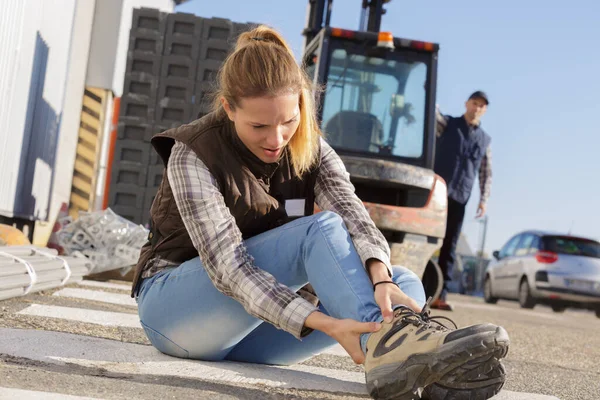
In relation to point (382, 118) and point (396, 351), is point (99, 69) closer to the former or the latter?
point (382, 118)

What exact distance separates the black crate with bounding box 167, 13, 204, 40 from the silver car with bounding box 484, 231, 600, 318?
785 cm

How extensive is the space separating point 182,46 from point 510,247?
29.3 feet

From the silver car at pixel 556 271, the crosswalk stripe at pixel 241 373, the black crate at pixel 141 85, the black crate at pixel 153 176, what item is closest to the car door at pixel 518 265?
the silver car at pixel 556 271

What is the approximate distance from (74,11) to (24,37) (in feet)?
9.11

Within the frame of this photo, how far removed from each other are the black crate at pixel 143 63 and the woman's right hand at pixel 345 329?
9.03 metres

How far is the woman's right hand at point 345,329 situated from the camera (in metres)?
2.85

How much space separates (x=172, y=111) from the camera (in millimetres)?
11555

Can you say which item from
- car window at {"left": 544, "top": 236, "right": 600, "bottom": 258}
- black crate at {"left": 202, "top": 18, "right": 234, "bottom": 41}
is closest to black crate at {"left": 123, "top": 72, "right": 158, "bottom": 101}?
black crate at {"left": 202, "top": 18, "right": 234, "bottom": 41}

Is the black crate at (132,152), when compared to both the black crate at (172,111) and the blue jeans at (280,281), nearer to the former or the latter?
the black crate at (172,111)

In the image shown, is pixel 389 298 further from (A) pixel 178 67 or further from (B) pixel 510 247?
(B) pixel 510 247

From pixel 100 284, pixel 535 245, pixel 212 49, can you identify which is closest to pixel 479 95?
pixel 212 49

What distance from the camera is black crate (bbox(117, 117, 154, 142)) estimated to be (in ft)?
37.7

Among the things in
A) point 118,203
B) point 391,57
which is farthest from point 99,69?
point 391,57

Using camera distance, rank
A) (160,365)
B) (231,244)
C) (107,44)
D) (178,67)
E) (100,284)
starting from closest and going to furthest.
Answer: (231,244)
(160,365)
(100,284)
(178,67)
(107,44)
